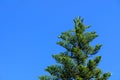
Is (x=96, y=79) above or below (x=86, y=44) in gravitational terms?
below

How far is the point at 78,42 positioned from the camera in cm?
4250

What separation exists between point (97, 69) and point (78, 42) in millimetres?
3014

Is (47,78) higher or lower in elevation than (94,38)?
lower

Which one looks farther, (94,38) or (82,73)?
(94,38)

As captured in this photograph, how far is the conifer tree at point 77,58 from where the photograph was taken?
4081 cm

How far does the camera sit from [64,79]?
41406 millimetres

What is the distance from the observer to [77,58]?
42.0 meters

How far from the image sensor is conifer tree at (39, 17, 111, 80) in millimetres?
40812

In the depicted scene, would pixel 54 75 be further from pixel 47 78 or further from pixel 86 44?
pixel 86 44

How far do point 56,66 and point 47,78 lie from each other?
1.24 meters

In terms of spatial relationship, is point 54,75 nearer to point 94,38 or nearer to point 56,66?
point 56,66

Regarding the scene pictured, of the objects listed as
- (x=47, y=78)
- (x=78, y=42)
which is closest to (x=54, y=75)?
(x=47, y=78)

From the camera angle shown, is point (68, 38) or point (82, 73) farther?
point (68, 38)

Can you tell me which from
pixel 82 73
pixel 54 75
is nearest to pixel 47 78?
pixel 54 75
